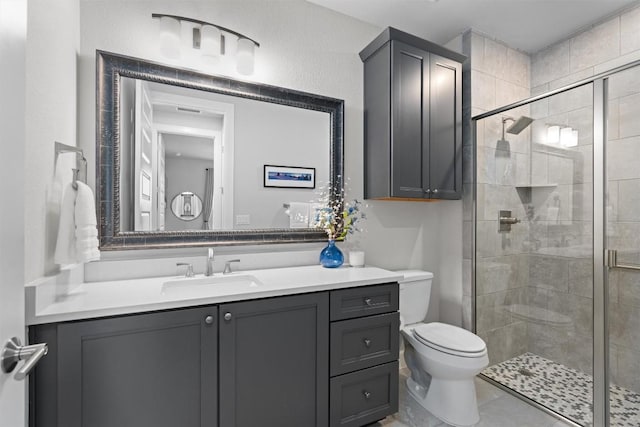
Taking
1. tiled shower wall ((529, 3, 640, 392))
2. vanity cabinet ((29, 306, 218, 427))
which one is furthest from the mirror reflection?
tiled shower wall ((529, 3, 640, 392))

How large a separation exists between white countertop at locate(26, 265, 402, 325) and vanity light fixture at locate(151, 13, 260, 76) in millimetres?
1241

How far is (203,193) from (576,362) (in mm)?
2555

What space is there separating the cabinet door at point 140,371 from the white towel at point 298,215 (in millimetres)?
884

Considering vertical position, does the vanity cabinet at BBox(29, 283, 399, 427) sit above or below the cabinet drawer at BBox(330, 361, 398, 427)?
above

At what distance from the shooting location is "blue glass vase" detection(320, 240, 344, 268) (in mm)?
2027

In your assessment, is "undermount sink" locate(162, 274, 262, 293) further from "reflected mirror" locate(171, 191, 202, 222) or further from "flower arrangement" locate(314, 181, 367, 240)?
"flower arrangement" locate(314, 181, 367, 240)

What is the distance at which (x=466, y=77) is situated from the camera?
97.2 inches

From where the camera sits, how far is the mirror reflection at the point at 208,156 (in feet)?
5.56

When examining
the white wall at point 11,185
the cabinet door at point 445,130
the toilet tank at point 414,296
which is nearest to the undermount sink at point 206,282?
the white wall at point 11,185

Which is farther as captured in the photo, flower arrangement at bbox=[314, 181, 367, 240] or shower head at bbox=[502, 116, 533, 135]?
shower head at bbox=[502, 116, 533, 135]

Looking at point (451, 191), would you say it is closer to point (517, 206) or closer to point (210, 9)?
point (517, 206)

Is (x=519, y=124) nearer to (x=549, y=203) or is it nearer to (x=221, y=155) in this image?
(x=549, y=203)

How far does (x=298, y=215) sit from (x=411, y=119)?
1001mm

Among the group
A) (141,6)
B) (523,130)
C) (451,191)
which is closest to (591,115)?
(523,130)
